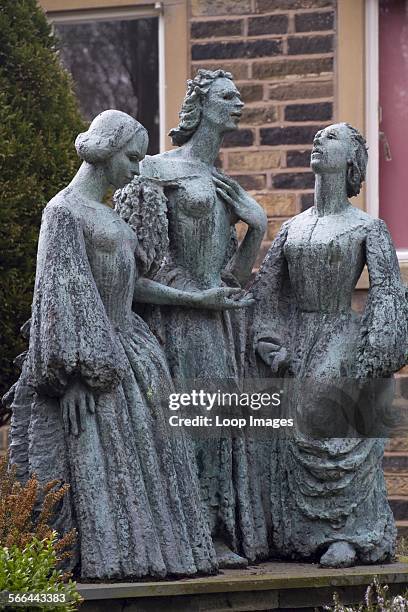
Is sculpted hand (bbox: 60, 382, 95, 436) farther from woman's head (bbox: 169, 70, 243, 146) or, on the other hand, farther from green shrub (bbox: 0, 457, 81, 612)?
woman's head (bbox: 169, 70, 243, 146)

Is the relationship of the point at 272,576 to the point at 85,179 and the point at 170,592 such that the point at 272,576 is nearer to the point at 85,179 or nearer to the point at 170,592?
the point at 170,592

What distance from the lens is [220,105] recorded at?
9039 mm

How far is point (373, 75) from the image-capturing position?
13625 mm

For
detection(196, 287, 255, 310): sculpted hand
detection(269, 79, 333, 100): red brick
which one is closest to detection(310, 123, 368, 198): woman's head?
Result: detection(196, 287, 255, 310): sculpted hand

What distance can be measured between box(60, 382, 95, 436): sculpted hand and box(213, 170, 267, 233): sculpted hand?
4.24 ft

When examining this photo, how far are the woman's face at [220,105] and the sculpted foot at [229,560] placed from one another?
1.92 m

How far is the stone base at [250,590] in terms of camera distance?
26.4ft

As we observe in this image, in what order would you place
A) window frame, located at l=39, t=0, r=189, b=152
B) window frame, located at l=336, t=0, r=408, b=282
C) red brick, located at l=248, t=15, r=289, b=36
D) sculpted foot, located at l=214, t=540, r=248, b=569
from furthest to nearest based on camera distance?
window frame, located at l=39, t=0, r=189, b=152 → red brick, located at l=248, t=15, r=289, b=36 → window frame, located at l=336, t=0, r=408, b=282 → sculpted foot, located at l=214, t=540, r=248, b=569

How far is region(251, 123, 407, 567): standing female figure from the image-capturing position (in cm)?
885

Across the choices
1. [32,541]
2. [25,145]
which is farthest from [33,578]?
[25,145]

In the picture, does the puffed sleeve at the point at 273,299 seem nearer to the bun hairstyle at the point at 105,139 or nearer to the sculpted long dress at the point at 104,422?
the sculpted long dress at the point at 104,422

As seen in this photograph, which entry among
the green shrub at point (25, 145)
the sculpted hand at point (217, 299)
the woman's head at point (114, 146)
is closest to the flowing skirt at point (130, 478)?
the sculpted hand at point (217, 299)

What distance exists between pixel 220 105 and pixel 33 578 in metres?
2.73

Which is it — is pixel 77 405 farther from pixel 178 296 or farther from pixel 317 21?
pixel 317 21
